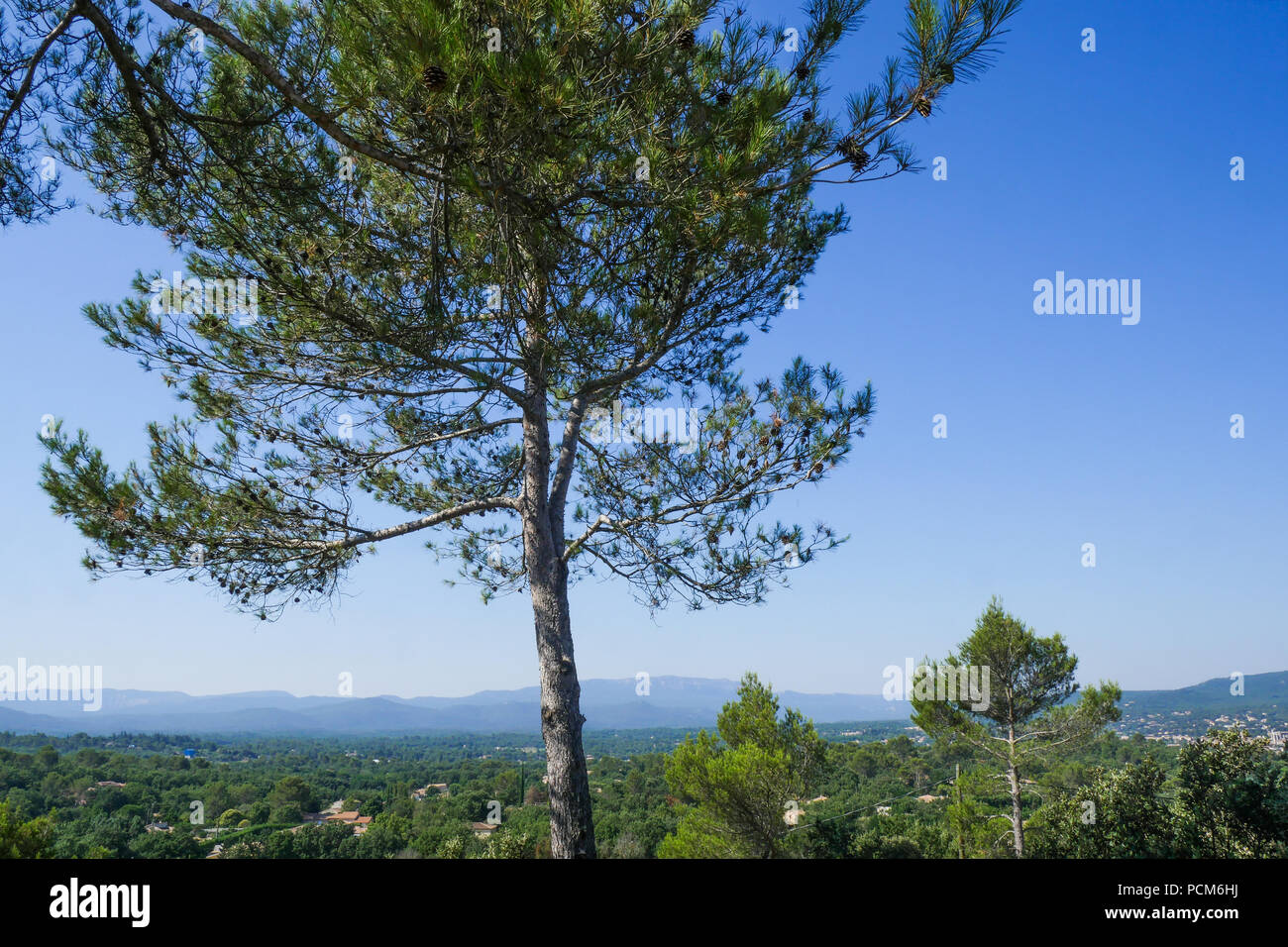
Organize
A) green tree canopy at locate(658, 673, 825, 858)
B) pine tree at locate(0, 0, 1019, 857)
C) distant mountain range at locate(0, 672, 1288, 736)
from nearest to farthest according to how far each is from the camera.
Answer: pine tree at locate(0, 0, 1019, 857)
green tree canopy at locate(658, 673, 825, 858)
distant mountain range at locate(0, 672, 1288, 736)

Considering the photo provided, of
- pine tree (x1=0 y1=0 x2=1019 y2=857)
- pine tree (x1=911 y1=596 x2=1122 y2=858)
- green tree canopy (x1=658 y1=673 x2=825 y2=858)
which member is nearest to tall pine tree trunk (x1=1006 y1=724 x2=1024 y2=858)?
pine tree (x1=911 y1=596 x2=1122 y2=858)

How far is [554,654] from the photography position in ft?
16.0

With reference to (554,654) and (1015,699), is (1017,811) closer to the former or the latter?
(1015,699)

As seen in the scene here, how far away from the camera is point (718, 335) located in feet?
18.1

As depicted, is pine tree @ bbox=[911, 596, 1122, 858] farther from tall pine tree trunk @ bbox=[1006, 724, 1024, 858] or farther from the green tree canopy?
the green tree canopy

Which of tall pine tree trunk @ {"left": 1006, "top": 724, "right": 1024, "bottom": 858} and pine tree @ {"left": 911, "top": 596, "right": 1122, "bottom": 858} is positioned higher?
pine tree @ {"left": 911, "top": 596, "right": 1122, "bottom": 858}

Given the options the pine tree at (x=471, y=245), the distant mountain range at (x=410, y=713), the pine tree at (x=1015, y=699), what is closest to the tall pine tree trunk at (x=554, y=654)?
the pine tree at (x=471, y=245)

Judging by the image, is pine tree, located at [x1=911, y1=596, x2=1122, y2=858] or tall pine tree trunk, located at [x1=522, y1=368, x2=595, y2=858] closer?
tall pine tree trunk, located at [x1=522, y1=368, x2=595, y2=858]

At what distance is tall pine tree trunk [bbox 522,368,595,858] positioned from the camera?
459 cm
